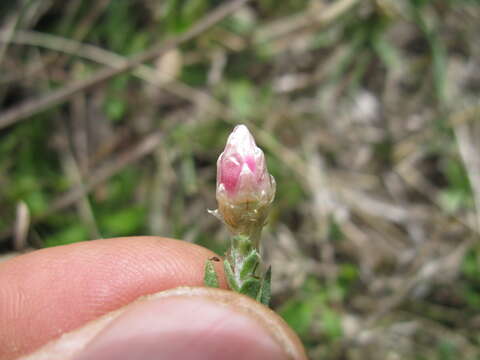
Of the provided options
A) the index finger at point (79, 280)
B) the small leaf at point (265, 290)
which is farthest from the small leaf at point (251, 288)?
the index finger at point (79, 280)

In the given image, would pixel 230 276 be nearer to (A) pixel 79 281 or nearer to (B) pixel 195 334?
(B) pixel 195 334

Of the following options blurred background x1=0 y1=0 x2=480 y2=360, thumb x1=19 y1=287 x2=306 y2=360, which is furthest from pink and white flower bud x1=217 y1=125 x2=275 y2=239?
blurred background x1=0 y1=0 x2=480 y2=360

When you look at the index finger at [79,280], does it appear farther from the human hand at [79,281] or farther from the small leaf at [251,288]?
the small leaf at [251,288]

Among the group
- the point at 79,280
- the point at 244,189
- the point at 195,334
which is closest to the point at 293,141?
the point at 79,280

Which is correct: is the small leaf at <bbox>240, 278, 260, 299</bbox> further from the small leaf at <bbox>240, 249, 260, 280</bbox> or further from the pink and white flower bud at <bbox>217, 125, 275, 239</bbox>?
the pink and white flower bud at <bbox>217, 125, 275, 239</bbox>

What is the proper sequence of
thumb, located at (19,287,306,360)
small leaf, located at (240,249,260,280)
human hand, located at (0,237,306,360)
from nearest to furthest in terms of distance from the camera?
thumb, located at (19,287,306,360), small leaf, located at (240,249,260,280), human hand, located at (0,237,306,360)

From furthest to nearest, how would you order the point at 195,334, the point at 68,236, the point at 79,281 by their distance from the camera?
the point at 68,236 < the point at 79,281 < the point at 195,334
